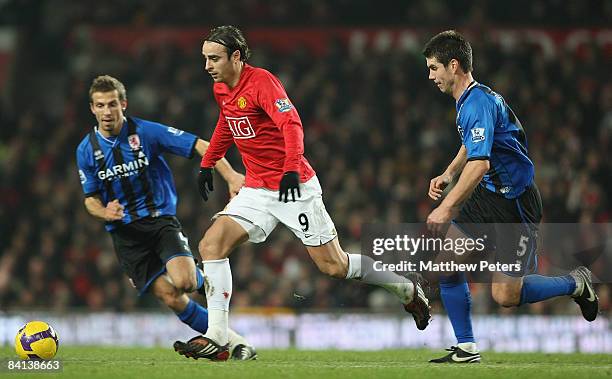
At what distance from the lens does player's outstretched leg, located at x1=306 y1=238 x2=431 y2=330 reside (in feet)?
22.2

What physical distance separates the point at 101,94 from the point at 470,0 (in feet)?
30.0

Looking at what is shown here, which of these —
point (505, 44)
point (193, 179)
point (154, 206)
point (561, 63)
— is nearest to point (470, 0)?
point (505, 44)

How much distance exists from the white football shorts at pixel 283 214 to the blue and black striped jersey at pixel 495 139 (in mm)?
1054

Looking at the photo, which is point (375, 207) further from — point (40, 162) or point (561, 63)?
point (40, 162)

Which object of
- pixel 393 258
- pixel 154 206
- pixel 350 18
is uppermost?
pixel 350 18

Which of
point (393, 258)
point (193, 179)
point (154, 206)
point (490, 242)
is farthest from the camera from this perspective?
point (193, 179)

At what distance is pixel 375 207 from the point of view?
41.4 ft

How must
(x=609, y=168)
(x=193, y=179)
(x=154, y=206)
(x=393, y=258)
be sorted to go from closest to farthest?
1. (x=393, y=258)
2. (x=154, y=206)
3. (x=609, y=168)
4. (x=193, y=179)

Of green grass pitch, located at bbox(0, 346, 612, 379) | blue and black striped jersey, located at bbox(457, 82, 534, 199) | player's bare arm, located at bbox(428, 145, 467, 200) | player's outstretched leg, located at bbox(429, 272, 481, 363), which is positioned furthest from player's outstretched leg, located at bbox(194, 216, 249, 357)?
blue and black striped jersey, located at bbox(457, 82, 534, 199)

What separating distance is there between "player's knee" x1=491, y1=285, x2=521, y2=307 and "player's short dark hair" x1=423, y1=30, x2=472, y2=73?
142 cm

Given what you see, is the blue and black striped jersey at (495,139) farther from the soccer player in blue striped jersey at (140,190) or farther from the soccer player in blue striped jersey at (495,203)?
the soccer player in blue striped jersey at (140,190)

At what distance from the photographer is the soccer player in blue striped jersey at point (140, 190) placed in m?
7.57

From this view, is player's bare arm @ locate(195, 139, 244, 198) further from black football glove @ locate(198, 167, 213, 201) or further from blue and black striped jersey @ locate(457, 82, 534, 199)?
blue and black striped jersey @ locate(457, 82, 534, 199)

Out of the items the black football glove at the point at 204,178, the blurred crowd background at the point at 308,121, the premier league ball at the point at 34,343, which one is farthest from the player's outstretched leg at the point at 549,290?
the blurred crowd background at the point at 308,121
